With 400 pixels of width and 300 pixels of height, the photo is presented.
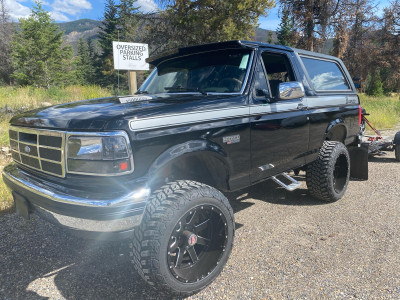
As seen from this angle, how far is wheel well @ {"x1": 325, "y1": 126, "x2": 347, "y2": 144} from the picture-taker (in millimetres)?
4301

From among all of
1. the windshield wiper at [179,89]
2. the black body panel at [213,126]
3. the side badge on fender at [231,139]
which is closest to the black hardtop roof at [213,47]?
the black body panel at [213,126]

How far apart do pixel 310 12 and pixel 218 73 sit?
18.9 meters

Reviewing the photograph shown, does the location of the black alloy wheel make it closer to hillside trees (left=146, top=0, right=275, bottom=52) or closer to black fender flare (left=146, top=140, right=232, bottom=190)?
black fender flare (left=146, top=140, right=232, bottom=190)

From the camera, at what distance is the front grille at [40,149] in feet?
7.04

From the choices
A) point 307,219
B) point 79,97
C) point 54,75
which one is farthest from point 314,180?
point 54,75

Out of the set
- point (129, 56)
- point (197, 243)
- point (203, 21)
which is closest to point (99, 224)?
point (197, 243)

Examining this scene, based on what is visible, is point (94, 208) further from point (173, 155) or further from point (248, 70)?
point (248, 70)

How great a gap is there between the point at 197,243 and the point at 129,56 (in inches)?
217

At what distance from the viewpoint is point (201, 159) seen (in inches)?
99.0

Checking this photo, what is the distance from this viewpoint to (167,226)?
2053mm

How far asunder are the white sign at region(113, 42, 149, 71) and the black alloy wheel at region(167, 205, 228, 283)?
17.0ft

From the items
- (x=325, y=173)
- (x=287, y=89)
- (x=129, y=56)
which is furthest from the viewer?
(x=129, y=56)

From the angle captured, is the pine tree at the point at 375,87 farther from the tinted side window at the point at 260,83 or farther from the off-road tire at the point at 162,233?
the off-road tire at the point at 162,233

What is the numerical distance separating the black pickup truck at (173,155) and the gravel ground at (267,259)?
1.51 feet
